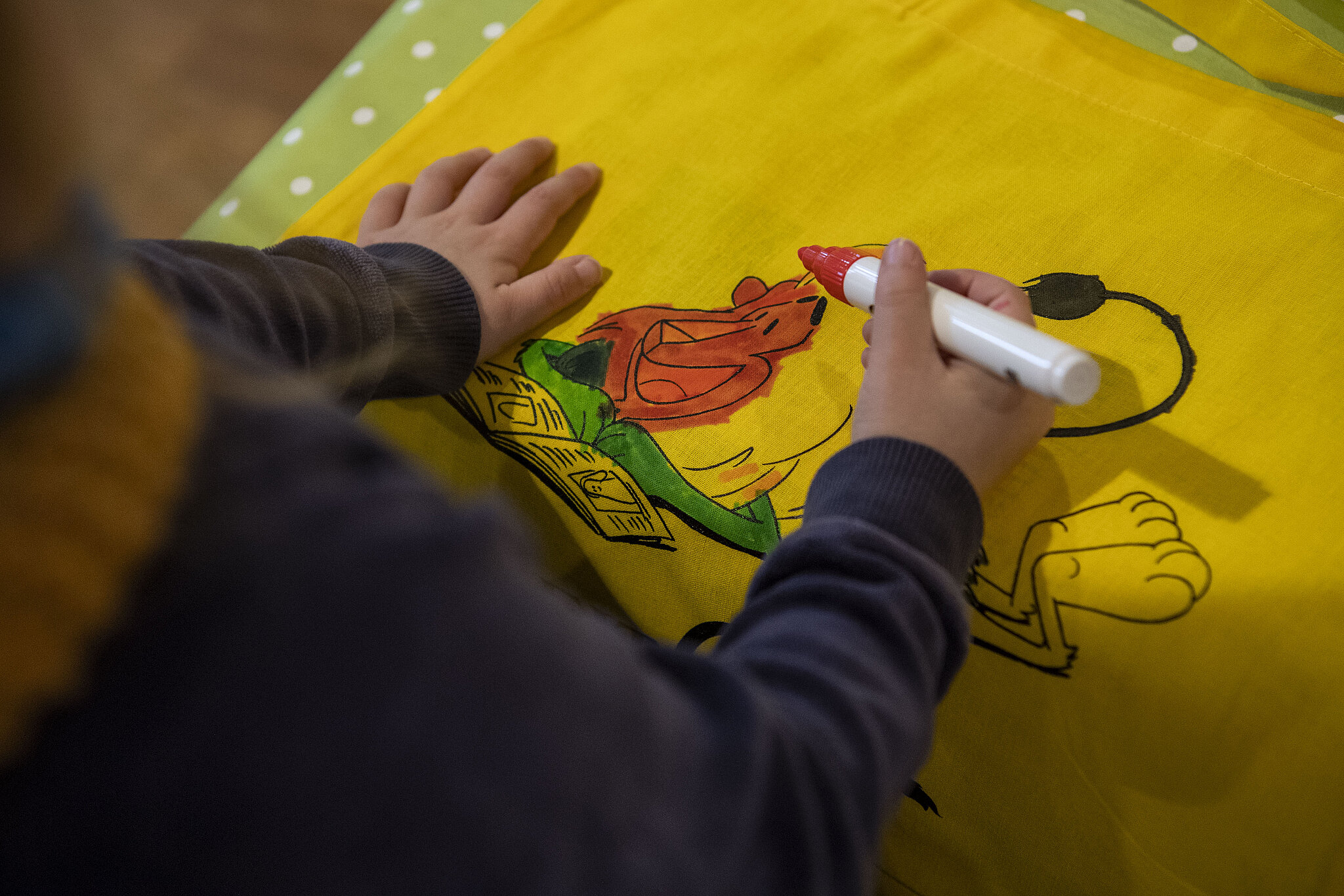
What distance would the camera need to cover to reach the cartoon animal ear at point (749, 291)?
0.48 m

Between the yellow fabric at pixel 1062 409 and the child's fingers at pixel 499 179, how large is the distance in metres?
0.02

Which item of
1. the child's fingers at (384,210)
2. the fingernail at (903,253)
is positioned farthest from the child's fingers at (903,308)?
the child's fingers at (384,210)

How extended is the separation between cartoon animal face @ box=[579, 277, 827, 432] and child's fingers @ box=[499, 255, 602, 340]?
0.13 ft

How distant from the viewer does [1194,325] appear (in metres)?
0.39

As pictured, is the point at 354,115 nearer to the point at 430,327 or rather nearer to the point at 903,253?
the point at 430,327

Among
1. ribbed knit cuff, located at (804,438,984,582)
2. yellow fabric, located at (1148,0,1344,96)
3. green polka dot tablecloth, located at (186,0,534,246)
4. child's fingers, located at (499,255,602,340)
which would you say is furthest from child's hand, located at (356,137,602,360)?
yellow fabric, located at (1148,0,1344,96)

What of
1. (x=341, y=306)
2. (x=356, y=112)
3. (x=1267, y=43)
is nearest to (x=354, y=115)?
(x=356, y=112)

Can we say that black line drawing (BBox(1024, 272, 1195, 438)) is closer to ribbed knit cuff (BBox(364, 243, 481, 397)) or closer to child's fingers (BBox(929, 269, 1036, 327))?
child's fingers (BBox(929, 269, 1036, 327))

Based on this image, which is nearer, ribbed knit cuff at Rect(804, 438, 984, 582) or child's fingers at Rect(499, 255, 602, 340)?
ribbed knit cuff at Rect(804, 438, 984, 582)

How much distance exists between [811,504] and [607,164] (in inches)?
11.5

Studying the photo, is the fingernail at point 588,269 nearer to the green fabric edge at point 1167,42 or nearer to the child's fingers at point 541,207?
the child's fingers at point 541,207

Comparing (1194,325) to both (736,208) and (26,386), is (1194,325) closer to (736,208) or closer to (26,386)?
(736,208)

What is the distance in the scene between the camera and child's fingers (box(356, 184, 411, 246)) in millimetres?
575

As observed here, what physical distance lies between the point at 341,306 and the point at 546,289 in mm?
112
